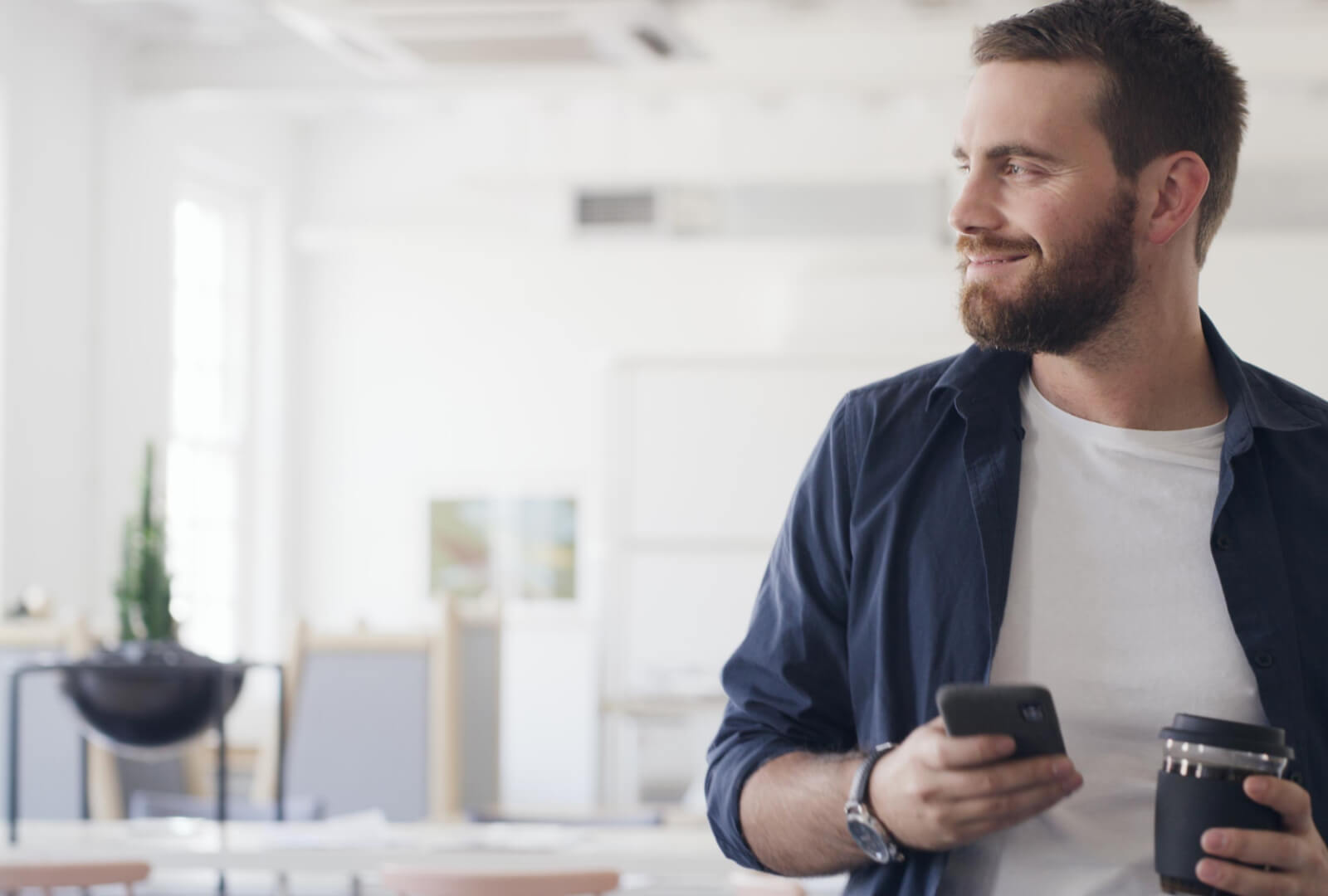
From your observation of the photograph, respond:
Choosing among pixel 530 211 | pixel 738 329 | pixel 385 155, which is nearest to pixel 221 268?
pixel 385 155

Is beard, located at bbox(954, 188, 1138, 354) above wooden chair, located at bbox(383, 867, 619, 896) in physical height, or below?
above

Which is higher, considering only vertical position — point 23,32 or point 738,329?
point 23,32

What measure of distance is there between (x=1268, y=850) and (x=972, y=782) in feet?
0.67

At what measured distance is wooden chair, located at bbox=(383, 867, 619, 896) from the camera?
229 centimetres

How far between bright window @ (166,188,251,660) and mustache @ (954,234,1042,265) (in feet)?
21.3

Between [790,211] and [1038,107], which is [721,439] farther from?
[1038,107]

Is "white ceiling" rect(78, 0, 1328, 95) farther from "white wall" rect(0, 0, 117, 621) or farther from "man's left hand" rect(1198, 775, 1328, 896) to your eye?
"man's left hand" rect(1198, 775, 1328, 896)

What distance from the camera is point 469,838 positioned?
105 inches

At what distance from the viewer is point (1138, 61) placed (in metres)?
1.31

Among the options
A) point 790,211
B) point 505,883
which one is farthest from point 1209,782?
point 790,211

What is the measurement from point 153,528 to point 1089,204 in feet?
6.64

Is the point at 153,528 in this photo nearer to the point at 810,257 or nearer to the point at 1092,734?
the point at 1092,734

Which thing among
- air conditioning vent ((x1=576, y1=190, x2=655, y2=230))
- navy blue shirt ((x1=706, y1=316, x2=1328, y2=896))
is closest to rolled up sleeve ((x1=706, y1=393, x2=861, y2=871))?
navy blue shirt ((x1=706, y1=316, x2=1328, y2=896))

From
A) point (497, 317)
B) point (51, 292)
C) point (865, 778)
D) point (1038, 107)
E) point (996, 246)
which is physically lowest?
point (865, 778)
